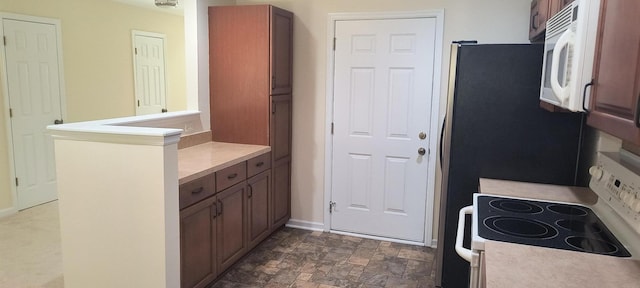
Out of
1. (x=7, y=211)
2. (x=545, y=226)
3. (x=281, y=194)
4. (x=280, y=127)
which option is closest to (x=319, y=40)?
(x=280, y=127)

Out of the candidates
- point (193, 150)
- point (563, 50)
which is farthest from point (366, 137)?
point (563, 50)

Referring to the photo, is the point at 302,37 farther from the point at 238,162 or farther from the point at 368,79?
the point at 238,162

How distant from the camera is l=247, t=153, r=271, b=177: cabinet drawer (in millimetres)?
3492

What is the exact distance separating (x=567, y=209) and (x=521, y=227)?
1.39 feet

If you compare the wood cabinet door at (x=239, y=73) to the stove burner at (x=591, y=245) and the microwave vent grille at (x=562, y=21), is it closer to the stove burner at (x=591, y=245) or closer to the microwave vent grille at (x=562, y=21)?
the microwave vent grille at (x=562, y=21)

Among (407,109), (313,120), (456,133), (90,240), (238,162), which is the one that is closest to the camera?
(90,240)

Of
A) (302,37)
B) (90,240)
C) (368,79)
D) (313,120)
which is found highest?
(302,37)

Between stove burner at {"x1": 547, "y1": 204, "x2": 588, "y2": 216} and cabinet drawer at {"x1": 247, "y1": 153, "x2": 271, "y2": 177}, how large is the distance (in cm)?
214

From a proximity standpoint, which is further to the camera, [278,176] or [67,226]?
[278,176]

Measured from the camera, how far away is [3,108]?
4.39m

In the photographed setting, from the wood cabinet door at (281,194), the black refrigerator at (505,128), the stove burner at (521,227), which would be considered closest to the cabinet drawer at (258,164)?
the wood cabinet door at (281,194)

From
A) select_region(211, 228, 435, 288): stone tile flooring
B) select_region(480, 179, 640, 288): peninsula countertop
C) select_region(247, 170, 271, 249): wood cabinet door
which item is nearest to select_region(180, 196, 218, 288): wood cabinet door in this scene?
select_region(211, 228, 435, 288): stone tile flooring

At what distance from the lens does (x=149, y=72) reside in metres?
6.19

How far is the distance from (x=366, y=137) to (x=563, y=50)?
242 cm
